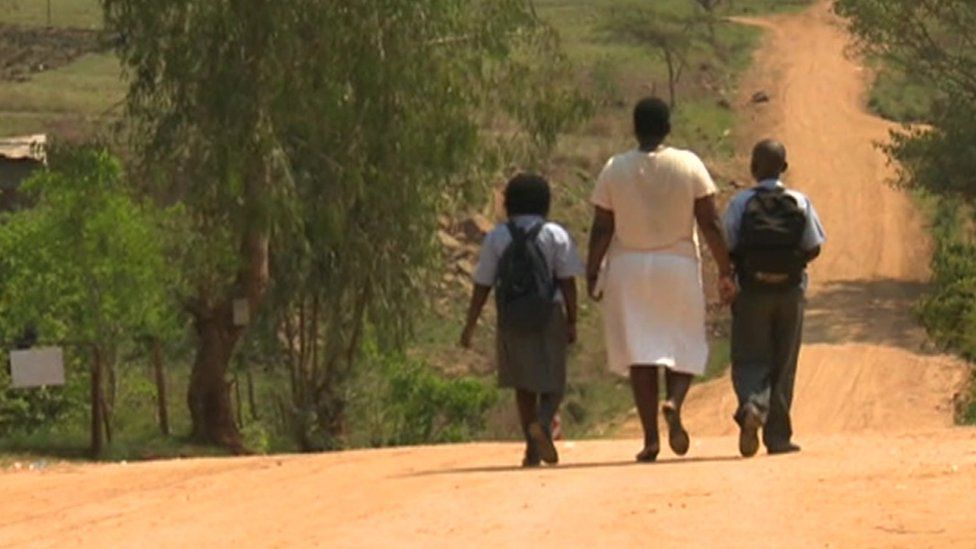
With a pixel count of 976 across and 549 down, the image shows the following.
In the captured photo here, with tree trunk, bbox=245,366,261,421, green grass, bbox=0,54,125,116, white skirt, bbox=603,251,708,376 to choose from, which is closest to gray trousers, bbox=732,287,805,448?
white skirt, bbox=603,251,708,376

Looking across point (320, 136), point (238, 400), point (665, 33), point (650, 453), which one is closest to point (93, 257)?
point (320, 136)

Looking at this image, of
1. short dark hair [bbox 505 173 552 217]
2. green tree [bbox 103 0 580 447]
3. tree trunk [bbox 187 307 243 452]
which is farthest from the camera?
tree trunk [bbox 187 307 243 452]

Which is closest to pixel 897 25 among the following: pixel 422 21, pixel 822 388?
pixel 822 388

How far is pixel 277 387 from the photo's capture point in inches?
1454

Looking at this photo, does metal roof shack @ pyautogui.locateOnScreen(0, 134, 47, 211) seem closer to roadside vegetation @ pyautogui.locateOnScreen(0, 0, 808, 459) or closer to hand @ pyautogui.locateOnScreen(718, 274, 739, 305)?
roadside vegetation @ pyautogui.locateOnScreen(0, 0, 808, 459)

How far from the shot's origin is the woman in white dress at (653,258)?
13.1m

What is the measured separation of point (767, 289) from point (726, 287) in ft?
1.17

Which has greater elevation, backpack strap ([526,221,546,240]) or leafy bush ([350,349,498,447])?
backpack strap ([526,221,546,240])

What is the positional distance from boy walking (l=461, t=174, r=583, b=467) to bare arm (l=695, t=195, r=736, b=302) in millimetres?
755

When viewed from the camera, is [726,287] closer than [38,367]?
Yes

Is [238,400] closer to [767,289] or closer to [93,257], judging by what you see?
[93,257]

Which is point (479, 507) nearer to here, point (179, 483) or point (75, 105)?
point (179, 483)

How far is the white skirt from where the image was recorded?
13164 millimetres

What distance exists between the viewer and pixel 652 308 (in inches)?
519
